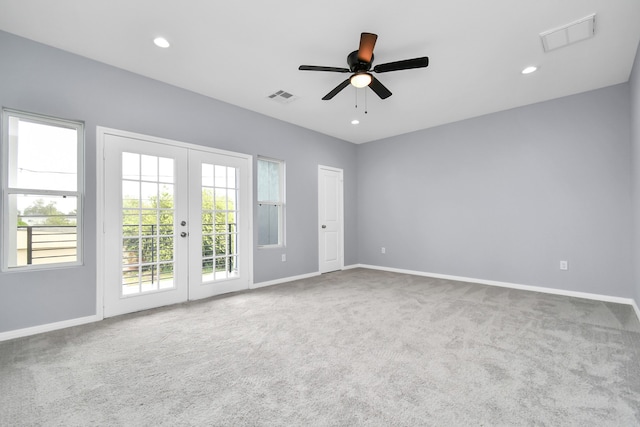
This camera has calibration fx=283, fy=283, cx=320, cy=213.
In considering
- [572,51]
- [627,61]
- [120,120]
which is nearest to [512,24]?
A: [572,51]

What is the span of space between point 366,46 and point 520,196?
3530 mm

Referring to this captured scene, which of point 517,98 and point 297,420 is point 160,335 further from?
point 517,98

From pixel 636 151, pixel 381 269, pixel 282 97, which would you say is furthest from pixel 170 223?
pixel 636 151

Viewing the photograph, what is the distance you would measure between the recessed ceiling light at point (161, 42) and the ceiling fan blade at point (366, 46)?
191cm

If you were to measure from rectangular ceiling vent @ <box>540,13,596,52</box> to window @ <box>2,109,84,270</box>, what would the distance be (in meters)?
4.85

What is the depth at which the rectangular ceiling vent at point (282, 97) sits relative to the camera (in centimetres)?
391

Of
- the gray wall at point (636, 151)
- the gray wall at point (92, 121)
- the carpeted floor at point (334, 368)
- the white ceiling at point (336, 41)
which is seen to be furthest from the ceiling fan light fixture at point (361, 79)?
the gray wall at point (636, 151)

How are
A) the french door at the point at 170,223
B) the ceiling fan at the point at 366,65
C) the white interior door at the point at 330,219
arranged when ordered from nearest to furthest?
1. the ceiling fan at the point at 366,65
2. the french door at the point at 170,223
3. the white interior door at the point at 330,219

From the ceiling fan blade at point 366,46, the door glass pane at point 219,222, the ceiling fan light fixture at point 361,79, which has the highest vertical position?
the ceiling fan blade at point 366,46

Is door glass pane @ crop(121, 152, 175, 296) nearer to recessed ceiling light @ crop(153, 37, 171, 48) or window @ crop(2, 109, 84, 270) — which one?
window @ crop(2, 109, 84, 270)

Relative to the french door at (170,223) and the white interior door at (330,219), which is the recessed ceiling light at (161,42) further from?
the white interior door at (330,219)

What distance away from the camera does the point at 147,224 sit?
3.47 meters

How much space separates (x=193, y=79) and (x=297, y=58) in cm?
141

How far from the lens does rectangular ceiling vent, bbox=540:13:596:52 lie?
2514 mm
